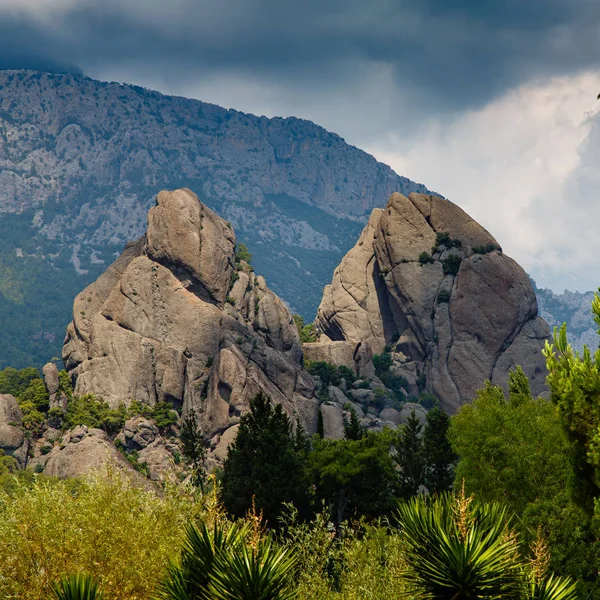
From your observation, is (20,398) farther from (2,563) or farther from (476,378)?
(2,563)

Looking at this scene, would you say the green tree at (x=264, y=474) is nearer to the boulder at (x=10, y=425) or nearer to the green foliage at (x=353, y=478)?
the green foliage at (x=353, y=478)

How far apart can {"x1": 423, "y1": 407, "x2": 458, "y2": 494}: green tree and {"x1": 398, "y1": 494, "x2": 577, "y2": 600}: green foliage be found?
2732 inches

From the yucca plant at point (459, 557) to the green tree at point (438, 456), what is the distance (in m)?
69.7

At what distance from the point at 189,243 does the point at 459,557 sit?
129m

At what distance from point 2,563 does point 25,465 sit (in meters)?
98.1

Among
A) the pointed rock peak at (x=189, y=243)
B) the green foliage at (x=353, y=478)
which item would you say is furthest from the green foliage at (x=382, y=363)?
the green foliage at (x=353, y=478)

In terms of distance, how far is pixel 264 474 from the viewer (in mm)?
69812

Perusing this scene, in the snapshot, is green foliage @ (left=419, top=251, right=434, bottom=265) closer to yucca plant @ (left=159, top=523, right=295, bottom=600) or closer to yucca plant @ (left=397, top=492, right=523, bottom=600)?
yucca plant @ (left=397, top=492, right=523, bottom=600)

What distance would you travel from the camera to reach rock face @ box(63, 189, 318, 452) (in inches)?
5128

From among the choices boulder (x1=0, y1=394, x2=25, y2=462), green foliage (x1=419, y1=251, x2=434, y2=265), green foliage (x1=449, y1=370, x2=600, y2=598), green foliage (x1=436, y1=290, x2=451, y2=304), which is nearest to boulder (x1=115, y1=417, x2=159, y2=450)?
boulder (x1=0, y1=394, x2=25, y2=462)

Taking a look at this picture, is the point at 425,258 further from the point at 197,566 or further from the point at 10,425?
the point at 197,566

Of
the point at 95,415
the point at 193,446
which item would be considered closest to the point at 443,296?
the point at 95,415

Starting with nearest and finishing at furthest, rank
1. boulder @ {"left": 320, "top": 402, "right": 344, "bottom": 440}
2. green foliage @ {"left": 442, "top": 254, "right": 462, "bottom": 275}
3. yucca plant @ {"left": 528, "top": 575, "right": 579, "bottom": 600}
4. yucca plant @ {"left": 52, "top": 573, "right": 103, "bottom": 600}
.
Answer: yucca plant @ {"left": 528, "top": 575, "right": 579, "bottom": 600}, yucca plant @ {"left": 52, "top": 573, "right": 103, "bottom": 600}, boulder @ {"left": 320, "top": 402, "right": 344, "bottom": 440}, green foliage @ {"left": 442, "top": 254, "right": 462, "bottom": 275}

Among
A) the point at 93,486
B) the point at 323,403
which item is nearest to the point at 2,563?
the point at 93,486
